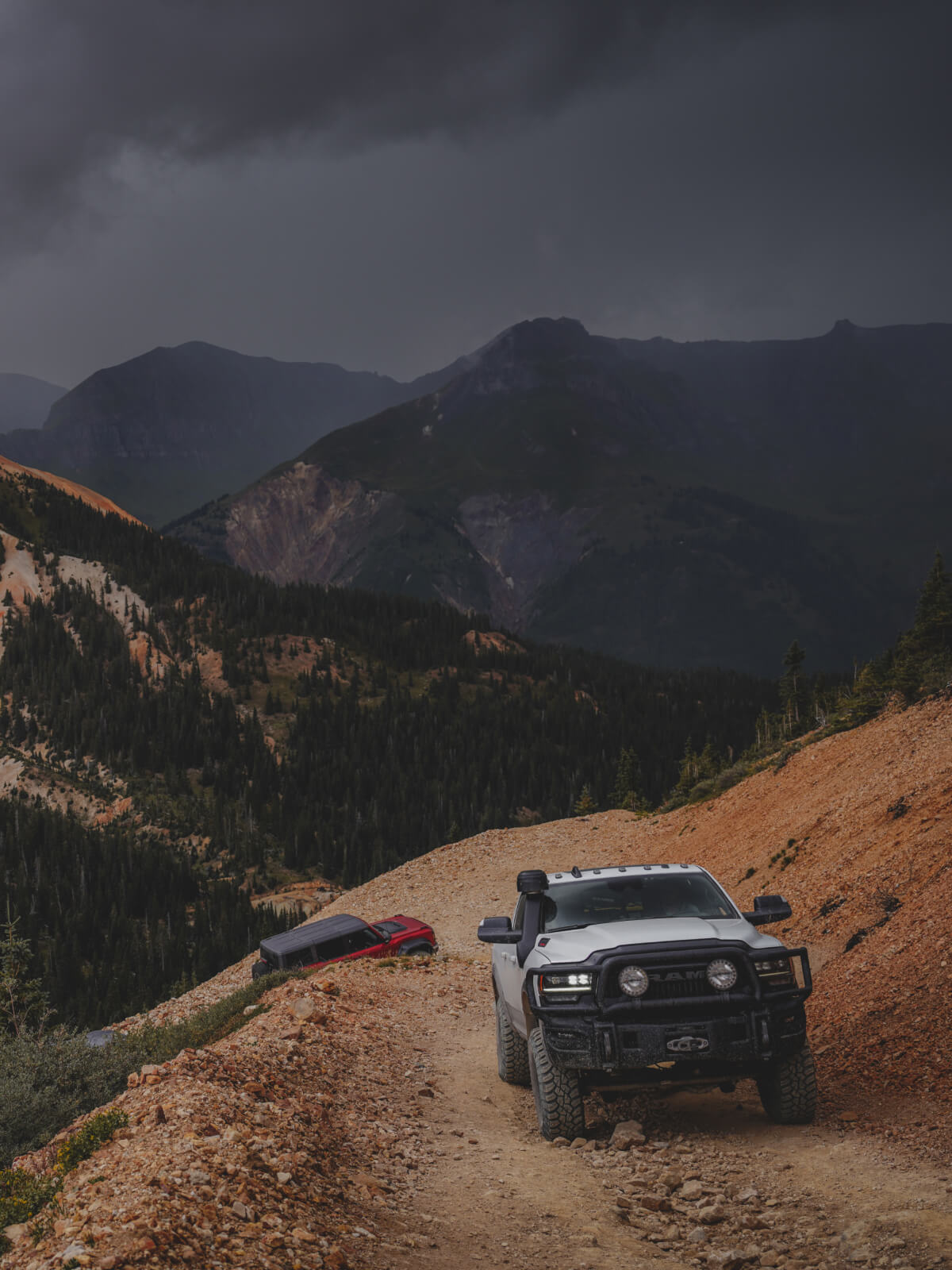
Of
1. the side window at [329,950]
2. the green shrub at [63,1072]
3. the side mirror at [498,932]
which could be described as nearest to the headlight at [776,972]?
the side mirror at [498,932]

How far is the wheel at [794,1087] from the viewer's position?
834 cm

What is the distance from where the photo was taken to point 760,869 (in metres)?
24.7

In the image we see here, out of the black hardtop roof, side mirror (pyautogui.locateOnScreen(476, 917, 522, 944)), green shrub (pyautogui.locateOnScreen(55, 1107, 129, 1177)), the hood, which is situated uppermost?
the hood

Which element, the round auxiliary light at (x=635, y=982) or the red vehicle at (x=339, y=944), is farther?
the red vehicle at (x=339, y=944)

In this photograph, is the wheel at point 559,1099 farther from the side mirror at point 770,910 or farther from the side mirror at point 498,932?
the side mirror at point 770,910

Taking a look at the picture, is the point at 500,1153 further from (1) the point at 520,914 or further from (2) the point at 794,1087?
(2) the point at 794,1087

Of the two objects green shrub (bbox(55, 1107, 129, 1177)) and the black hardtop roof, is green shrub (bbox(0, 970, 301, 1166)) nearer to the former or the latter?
green shrub (bbox(55, 1107, 129, 1177))

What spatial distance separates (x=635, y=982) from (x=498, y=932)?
2.32 meters

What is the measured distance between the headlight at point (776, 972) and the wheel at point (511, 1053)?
3681mm

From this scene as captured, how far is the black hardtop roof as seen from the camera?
923 inches

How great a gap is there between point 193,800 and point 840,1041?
137m

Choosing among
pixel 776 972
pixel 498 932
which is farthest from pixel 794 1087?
pixel 498 932

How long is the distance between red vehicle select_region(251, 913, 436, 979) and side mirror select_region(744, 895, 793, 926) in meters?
14.9

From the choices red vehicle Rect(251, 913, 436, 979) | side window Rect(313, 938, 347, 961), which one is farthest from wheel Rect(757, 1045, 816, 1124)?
side window Rect(313, 938, 347, 961)
